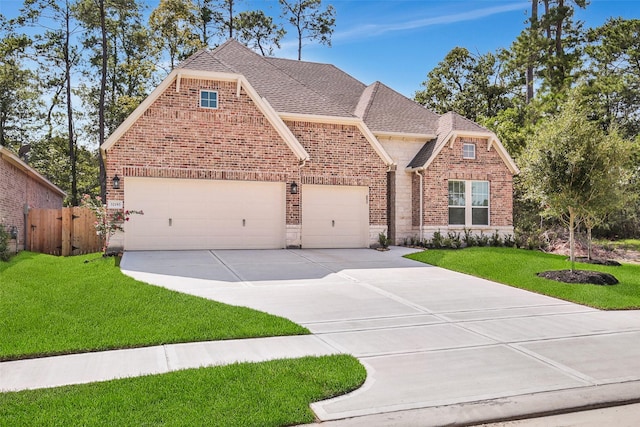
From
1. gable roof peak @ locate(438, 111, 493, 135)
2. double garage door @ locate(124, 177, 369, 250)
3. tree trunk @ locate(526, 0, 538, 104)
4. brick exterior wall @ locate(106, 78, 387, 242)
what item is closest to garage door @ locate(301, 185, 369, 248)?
double garage door @ locate(124, 177, 369, 250)

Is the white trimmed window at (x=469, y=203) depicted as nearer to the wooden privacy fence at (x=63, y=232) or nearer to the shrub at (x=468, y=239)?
the shrub at (x=468, y=239)

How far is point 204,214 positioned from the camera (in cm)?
1498

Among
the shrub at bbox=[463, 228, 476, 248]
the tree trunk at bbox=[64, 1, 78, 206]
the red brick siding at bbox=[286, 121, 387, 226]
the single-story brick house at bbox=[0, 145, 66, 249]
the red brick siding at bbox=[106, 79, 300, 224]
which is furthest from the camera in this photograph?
the tree trunk at bbox=[64, 1, 78, 206]

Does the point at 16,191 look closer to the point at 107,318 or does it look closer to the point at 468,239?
the point at 107,318

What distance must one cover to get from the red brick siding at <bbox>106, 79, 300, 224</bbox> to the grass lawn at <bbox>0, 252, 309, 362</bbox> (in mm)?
5343

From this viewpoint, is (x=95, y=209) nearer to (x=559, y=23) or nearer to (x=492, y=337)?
(x=492, y=337)

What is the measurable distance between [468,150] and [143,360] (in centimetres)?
1642

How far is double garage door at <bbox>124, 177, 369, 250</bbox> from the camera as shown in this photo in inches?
568

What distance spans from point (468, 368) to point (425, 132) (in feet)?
51.0

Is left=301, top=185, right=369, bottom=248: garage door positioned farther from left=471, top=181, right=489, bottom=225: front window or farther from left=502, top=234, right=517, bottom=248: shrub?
left=502, top=234, right=517, bottom=248: shrub

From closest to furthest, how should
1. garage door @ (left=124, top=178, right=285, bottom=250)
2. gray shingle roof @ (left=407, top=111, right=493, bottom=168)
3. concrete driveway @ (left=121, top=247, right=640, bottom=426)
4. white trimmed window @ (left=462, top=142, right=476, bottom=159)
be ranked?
concrete driveway @ (left=121, top=247, right=640, bottom=426), garage door @ (left=124, top=178, right=285, bottom=250), gray shingle roof @ (left=407, top=111, right=493, bottom=168), white trimmed window @ (left=462, top=142, right=476, bottom=159)

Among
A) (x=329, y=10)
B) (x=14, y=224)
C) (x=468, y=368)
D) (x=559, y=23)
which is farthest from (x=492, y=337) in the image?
(x=329, y=10)

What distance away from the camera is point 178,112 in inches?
571

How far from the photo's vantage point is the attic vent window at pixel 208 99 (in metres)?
14.8
